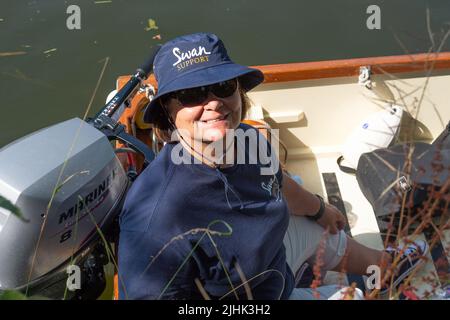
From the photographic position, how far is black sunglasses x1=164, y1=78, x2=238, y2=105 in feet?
5.70

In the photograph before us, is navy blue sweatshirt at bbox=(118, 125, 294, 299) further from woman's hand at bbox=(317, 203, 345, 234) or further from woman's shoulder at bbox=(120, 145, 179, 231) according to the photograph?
woman's hand at bbox=(317, 203, 345, 234)

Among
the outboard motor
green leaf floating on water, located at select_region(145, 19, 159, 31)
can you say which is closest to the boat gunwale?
the outboard motor

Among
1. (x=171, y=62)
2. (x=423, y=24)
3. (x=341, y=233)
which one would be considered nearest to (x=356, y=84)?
(x=341, y=233)

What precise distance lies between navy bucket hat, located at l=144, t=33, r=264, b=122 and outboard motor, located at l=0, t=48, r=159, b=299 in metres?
0.35

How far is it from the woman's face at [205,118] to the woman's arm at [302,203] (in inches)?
23.2

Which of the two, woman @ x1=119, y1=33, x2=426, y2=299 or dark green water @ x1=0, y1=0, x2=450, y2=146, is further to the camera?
dark green water @ x1=0, y1=0, x2=450, y2=146

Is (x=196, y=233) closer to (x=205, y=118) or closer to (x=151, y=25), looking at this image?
(x=205, y=118)

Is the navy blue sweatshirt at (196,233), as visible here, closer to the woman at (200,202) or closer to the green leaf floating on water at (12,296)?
the woman at (200,202)

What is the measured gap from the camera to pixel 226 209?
178 centimetres

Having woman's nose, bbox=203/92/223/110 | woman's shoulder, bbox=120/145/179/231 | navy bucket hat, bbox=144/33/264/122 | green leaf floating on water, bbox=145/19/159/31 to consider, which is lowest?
green leaf floating on water, bbox=145/19/159/31

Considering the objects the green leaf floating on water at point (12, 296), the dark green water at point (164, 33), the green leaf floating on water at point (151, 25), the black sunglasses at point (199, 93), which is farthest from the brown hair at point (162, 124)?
the green leaf floating on water at point (151, 25)

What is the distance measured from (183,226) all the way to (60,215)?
18.2 inches

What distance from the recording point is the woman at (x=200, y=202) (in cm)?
166

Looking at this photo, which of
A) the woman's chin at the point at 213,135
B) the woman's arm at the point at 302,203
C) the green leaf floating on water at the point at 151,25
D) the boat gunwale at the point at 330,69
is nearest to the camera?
the woman's chin at the point at 213,135
